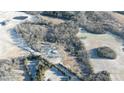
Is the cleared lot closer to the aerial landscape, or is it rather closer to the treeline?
the aerial landscape

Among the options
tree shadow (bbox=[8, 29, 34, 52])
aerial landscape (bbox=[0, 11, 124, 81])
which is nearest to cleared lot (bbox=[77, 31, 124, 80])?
aerial landscape (bbox=[0, 11, 124, 81])

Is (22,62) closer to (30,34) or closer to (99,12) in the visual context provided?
(30,34)

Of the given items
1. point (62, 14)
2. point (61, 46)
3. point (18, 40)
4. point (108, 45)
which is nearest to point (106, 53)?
point (108, 45)

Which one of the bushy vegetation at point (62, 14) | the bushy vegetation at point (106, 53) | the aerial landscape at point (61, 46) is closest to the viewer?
the aerial landscape at point (61, 46)

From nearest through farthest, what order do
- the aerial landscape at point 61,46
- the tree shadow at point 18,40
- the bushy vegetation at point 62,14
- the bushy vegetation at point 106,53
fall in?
the aerial landscape at point 61,46 < the bushy vegetation at point 106,53 < the tree shadow at point 18,40 < the bushy vegetation at point 62,14

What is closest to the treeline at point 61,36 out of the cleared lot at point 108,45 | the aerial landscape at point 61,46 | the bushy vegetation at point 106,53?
the aerial landscape at point 61,46

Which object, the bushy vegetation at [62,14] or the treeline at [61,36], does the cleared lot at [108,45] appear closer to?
the treeline at [61,36]
